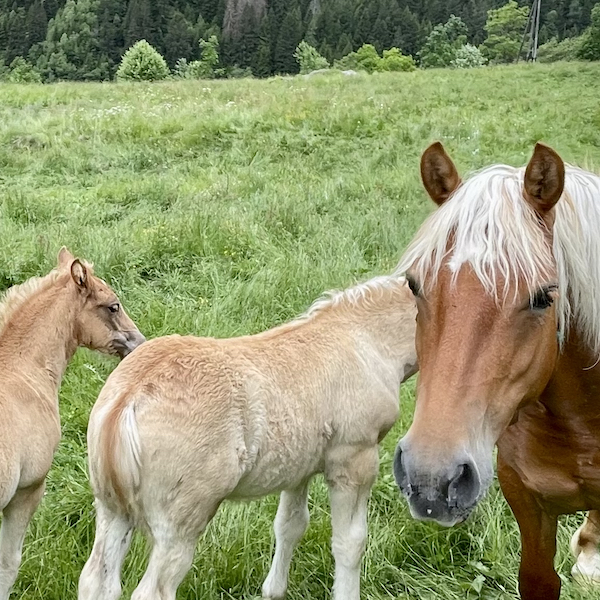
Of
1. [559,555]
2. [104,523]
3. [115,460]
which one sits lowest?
[559,555]

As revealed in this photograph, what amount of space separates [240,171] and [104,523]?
21.7ft

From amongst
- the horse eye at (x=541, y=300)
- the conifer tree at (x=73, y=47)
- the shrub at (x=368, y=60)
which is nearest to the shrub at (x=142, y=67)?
the shrub at (x=368, y=60)

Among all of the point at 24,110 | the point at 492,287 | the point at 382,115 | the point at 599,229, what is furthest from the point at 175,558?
the point at 24,110

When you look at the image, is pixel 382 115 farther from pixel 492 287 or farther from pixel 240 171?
pixel 492 287

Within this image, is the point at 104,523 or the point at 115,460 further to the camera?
the point at 104,523

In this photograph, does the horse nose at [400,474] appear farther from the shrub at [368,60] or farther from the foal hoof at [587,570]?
the shrub at [368,60]

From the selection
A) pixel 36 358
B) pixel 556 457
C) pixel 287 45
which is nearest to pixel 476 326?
pixel 556 457

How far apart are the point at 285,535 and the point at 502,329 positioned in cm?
162

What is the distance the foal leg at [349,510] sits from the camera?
274 cm

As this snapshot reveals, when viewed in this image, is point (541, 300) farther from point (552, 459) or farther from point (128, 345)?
point (128, 345)

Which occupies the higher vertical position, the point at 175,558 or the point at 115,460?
the point at 115,460

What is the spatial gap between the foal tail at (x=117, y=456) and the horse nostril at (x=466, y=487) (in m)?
1.14

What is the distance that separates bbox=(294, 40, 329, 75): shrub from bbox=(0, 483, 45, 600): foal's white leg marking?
3924 cm

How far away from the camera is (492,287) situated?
5.67 ft
